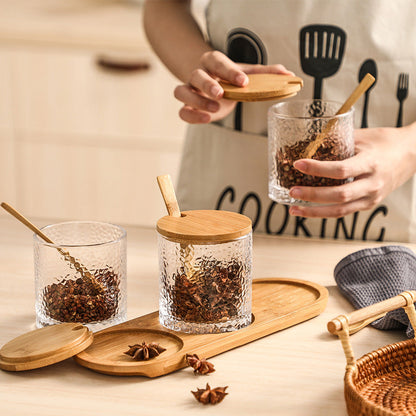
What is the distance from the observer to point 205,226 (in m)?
0.84

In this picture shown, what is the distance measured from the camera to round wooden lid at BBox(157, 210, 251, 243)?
0.81 metres

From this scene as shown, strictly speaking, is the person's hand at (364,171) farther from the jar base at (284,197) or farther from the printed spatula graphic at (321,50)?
the printed spatula graphic at (321,50)

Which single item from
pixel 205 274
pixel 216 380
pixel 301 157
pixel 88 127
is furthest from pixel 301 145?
pixel 88 127

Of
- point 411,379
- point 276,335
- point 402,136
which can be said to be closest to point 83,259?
point 276,335

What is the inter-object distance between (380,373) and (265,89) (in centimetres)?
43

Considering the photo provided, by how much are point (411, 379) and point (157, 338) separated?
0.94 ft

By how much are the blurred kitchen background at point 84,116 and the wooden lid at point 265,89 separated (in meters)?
1.63

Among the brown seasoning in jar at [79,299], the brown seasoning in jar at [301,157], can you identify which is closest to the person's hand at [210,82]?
the brown seasoning in jar at [301,157]

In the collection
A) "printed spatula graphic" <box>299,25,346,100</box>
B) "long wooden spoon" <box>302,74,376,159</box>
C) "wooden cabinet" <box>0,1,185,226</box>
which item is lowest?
"wooden cabinet" <box>0,1,185,226</box>

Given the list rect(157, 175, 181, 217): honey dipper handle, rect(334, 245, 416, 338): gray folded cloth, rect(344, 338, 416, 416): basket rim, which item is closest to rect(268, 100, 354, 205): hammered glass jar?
rect(334, 245, 416, 338): gray folded cloth

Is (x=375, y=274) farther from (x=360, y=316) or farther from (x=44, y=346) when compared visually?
(x=44, y=346)

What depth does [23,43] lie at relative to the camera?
8.97 ft

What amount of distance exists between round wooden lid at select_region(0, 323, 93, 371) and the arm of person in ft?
1.38

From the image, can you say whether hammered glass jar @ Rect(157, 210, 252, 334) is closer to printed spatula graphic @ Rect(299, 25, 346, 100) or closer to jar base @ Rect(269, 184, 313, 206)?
jar base @ Rect(269, 184, 313, 206)
